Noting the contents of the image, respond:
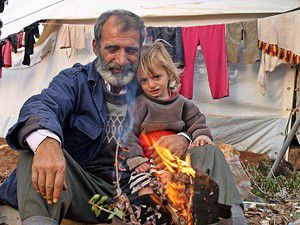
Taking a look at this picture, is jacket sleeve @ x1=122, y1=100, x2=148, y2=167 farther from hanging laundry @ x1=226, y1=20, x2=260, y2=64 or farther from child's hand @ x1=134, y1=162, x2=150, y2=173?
hanging laundry @ x1=226, y1=20, x2=260, y2=64

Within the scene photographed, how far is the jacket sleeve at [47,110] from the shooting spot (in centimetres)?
234

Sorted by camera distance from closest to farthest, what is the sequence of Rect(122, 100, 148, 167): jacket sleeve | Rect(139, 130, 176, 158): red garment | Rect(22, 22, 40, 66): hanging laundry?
Rect(122, 100, 148, 167): jacket sleeve < Rect(139, 130, 176, 158): red garment < Rect(22, 22, 40, 66): hanging laundry

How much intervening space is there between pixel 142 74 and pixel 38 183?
4.25ft

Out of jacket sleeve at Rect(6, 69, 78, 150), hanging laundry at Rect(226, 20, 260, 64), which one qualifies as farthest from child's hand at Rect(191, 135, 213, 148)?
hanging laundry at Rect(226, 20, 260, 64)

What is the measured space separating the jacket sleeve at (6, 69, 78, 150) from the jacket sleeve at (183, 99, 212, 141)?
758 millimetres

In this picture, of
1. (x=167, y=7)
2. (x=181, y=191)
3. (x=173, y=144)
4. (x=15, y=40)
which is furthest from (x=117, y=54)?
(x=15, y=40)

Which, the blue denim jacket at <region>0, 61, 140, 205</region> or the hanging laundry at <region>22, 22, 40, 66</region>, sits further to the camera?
Answer: the hanging laundry at <region>22, 22, 40, 66</region>

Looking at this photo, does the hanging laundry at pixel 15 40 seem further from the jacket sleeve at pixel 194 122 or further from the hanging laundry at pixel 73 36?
the jacket sleeve at pixel 194 122

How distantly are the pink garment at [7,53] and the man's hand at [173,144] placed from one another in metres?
6.25

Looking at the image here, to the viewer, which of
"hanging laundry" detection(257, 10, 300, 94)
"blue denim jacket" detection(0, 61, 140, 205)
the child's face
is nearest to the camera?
"blue denim jacket" detection(0, 61, 140, 205)

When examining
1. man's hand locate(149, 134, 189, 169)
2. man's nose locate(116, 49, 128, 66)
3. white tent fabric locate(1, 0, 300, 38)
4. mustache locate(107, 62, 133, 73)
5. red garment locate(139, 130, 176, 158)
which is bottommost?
red garment locate(139, 130, 176, 158)

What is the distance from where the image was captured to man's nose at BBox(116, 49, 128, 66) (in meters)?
3.10

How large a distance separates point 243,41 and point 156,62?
3757mm

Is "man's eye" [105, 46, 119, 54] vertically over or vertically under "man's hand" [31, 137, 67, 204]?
over
